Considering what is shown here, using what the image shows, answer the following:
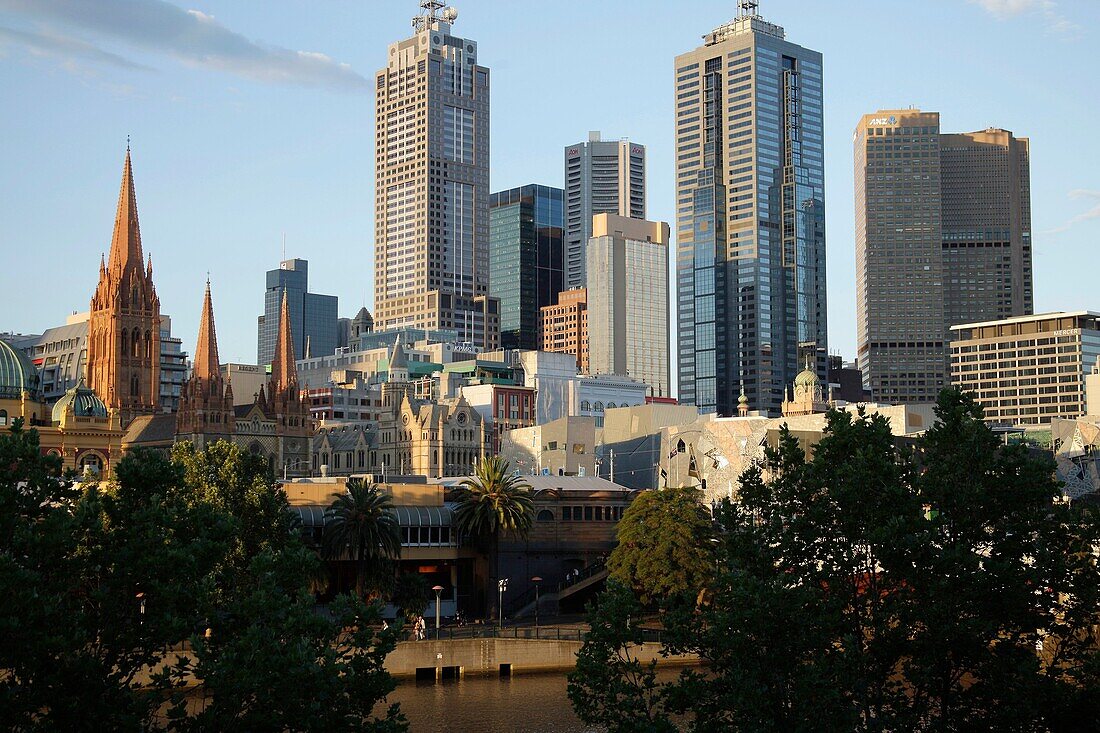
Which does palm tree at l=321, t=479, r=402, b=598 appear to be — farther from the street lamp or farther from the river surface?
the river surface

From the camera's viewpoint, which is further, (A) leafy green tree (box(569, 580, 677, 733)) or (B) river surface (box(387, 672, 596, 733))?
(B) river surface (box(387, 672, 596, 733))

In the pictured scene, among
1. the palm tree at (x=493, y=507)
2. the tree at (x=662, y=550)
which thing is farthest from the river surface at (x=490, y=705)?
the palm tree at (x=493, y=507)

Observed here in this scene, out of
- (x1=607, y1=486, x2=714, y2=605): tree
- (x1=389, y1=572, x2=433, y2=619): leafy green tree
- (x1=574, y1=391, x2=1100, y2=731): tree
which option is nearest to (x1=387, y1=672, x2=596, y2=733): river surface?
(x1=607, y1=486, x2=714, y2=605): tree

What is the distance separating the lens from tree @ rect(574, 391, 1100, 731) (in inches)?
2201

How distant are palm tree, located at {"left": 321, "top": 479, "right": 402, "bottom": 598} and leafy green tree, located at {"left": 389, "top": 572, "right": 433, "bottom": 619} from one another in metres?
2.82

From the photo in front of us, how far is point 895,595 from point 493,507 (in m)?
84.1

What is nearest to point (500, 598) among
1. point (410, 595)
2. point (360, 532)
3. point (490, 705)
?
point (410, 595)

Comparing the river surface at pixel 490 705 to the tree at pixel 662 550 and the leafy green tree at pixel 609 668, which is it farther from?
the leafy green tree at pixel 609 668

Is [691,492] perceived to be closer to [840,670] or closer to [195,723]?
[840,670]

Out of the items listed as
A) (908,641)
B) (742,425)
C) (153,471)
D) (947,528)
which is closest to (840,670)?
(908,641)

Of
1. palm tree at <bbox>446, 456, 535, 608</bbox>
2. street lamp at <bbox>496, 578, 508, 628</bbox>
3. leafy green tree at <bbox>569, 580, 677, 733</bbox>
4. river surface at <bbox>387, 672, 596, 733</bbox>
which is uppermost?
palm tree at <bbox>446, 456, 535, 608</bbox>

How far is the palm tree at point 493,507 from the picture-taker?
14138 centimetres

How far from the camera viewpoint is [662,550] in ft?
429

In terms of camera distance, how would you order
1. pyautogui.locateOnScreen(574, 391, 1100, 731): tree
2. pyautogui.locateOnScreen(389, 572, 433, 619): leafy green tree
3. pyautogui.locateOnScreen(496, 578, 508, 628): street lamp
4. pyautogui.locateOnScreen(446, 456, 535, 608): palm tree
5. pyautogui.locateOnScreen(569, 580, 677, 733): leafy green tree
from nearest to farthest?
pyautogui.locateOnScreen(574, 391, 1100, 731): tree, pyautogui.locateOnScreen(569, 580, 677, 733): leafy green tree, pyautogui.locateOnScreen(389, 572, 433, 619): leafy green tree, pyautogui.locateOnScreen(496, 578, 508, 628): street lamp, pyautogui.locateOnScreen(446, 456, 535, 608): palm tree
